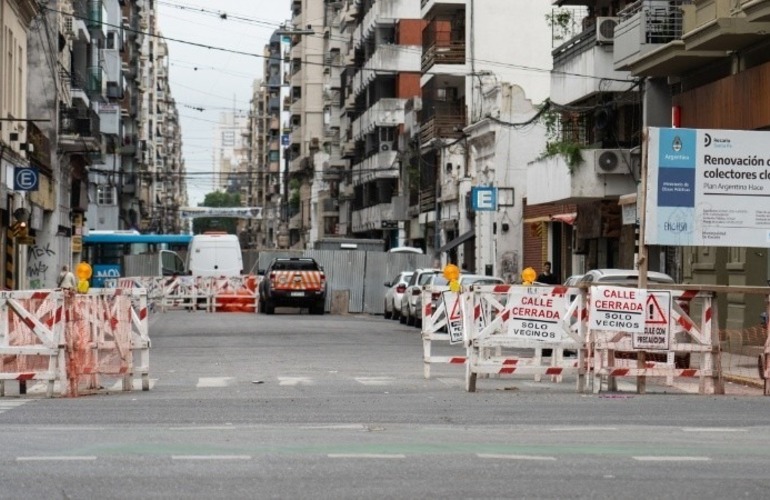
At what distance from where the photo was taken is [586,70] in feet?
145

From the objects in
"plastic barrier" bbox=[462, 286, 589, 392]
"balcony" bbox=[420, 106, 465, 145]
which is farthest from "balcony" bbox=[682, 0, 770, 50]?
"balcony" bbox=[420, 106, 465, 145]

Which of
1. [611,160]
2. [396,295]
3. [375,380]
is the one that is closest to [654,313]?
[375,380]

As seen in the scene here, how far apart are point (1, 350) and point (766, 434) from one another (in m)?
9.03

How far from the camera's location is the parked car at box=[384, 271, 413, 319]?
51531 mm

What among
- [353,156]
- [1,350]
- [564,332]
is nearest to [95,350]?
[1,350]

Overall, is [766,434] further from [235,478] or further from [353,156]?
[353,156]

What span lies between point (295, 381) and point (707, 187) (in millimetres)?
5755

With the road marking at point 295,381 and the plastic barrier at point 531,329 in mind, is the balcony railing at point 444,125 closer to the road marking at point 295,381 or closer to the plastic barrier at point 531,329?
the road marking at point 295,381

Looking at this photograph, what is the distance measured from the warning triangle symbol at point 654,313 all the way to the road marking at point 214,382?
5.22 m

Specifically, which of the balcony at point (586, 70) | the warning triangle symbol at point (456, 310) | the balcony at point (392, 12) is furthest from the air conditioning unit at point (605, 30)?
the balcony at point (392, 12)

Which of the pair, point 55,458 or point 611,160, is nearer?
point 55,458

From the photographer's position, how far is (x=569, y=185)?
1754 inches

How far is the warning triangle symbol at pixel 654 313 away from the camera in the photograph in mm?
20797

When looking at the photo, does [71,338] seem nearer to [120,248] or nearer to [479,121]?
[479,121]
